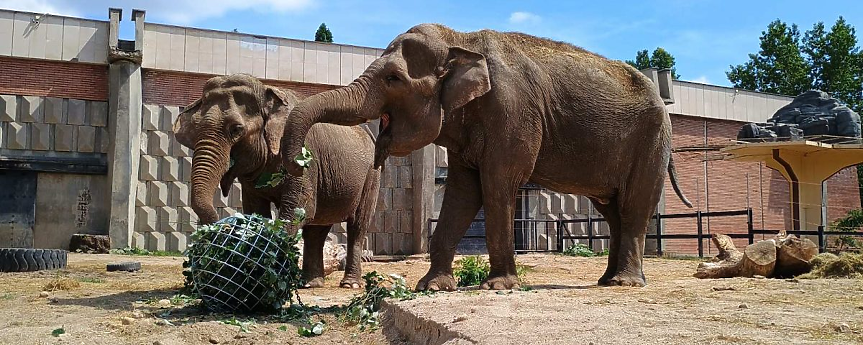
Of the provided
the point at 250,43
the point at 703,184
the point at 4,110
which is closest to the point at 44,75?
the point at 4,110

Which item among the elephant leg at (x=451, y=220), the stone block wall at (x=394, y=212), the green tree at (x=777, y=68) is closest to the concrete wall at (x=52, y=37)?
the stone block wall at (x=394, y=212)

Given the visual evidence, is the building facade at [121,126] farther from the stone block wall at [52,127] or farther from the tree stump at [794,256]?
the tree stump at [794,256]

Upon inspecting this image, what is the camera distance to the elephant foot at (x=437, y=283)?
739 centimetres

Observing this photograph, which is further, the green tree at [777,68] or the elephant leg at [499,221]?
the green tree at [777,68]

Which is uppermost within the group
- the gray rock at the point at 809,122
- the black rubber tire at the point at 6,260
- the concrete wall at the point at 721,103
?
the concrete wall at the point at 721,103

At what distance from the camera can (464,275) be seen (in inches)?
353

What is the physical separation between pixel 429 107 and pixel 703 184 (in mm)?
24927

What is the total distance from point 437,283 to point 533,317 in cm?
244

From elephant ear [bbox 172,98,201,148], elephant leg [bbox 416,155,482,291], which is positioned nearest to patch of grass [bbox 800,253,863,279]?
elephant leg [bbox 416,155,482,291]

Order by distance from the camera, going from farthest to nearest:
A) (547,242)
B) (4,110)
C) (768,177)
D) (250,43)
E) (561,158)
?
1. (768,177)
2. (547,242)
3. (250,43)
4. (4,110)
5. (561,158)

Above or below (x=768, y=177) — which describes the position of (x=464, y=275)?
below

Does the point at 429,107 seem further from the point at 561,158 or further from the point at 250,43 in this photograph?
the point at 250,43

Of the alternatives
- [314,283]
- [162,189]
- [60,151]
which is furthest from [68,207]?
[314,283]

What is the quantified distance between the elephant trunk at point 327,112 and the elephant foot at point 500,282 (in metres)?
1.82
